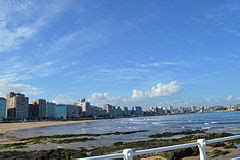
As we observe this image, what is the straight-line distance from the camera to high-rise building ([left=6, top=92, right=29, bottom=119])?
177250 millimetres

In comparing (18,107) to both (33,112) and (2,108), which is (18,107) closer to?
(2,108)

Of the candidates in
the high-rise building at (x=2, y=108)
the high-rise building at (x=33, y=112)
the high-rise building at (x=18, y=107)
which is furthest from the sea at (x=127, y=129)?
the high-rise building at (x=33, y=112)

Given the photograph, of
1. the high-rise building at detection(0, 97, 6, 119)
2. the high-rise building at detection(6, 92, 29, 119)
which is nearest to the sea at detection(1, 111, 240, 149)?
the high-rise building at detection(6, 92, 29, 119)

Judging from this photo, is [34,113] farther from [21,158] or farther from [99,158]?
[99,158]

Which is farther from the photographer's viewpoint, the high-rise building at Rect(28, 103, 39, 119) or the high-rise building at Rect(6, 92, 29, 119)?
the high-rise building at Rect(28, 103, 39, 119)

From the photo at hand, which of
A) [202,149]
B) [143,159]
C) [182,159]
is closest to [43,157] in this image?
[143,159]

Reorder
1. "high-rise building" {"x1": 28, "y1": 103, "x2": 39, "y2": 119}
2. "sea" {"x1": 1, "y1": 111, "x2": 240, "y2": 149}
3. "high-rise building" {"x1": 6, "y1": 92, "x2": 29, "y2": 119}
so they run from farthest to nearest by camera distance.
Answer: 1. "high-rise building" {"x1": 28, "y1": 103, "x2": 39, "y2": 119}
2. "high-rise building" {"x1": 6, "y1": 92, "x2": 29, "y2": 119}
3. "sea" {"x1": 1, "y1": 111, "x2": 240, "y2": 149}

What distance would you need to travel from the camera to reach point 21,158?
58.9ft

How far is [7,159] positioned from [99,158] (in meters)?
15.9

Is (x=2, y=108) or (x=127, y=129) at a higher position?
(x=2, y=108)

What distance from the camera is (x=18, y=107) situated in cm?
17750

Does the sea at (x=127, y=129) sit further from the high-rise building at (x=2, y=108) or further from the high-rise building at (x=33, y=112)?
the high-rise building at (x=33, y=112)

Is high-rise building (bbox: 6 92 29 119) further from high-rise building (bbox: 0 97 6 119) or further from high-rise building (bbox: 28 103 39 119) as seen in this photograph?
high-rise building (bbox: 28 103 39 119)

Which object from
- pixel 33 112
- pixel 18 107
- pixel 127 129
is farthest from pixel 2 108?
pixel 127 129
